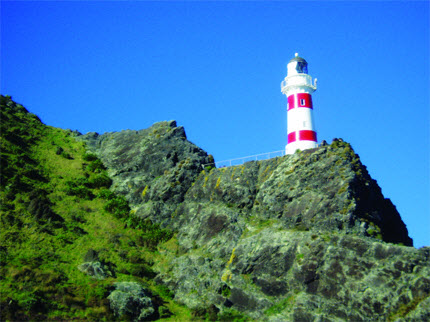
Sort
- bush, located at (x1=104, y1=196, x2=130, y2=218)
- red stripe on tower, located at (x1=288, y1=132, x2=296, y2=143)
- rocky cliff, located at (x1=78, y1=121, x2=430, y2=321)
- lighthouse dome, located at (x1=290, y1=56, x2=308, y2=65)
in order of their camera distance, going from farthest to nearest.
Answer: lighthouse dome, located at (x1=290, y1=56, x2=308, y2=65) → red stripe on tower, located at (x1=288, y1=132, x2=296, y2=143) → bush, located at (x1=104, y1=196, x2=130, y2=218) → rocky cliff, located at (x1=78, y1=121, x2=430, y2=321)

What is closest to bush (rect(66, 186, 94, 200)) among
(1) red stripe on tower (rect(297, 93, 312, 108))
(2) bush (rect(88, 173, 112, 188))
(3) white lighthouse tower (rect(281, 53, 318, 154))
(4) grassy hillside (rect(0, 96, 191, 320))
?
(4) grassy hillside (rect(0, 96, 191, 320))

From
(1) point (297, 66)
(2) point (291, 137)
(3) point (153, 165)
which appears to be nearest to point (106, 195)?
(3) point (153, 165)

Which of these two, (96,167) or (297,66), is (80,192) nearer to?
(96,167)

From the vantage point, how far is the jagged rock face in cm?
5984

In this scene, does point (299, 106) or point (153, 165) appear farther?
point (153, 165)

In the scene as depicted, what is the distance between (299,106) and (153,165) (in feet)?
67.7

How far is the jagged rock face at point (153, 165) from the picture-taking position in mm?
59844

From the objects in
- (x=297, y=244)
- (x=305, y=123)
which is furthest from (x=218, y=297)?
(x=305, y=123)

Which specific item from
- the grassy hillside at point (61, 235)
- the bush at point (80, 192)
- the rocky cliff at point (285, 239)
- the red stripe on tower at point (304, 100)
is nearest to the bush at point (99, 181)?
the grassy hillside at point (61, 235)

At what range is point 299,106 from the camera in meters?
61.9

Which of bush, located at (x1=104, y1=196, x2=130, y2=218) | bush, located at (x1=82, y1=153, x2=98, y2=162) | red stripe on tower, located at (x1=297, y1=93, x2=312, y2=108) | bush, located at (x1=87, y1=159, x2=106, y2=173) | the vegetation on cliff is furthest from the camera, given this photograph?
bush, located at (x1=82, y1=153, x2=98, y2=162)

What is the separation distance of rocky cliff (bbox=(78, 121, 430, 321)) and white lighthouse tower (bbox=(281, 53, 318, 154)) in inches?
202

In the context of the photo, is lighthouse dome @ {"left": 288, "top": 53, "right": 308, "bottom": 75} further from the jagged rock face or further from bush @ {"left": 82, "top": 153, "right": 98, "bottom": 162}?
bush @ {"left": 82, "top": 153, "right": 98, "bottom": 162}

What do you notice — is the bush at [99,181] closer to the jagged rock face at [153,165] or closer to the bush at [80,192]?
the jagged rock face at [153,165]
